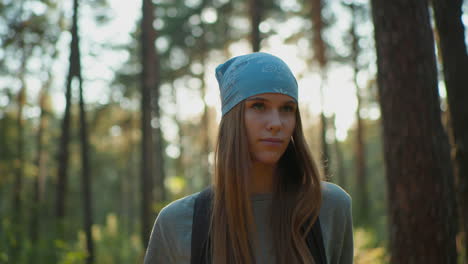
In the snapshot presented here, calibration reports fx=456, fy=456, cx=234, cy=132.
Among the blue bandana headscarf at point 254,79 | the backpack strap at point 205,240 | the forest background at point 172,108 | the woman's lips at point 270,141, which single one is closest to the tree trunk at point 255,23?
the forest background at point 172,108

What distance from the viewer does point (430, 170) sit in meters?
4.14

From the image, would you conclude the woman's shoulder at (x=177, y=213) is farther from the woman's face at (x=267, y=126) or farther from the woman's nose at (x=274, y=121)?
the woman's nose at (x=274, y=121)

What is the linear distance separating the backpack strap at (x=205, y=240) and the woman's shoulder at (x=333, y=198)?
14 centimetres

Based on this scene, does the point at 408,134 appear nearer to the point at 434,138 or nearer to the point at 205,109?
the point at 434,138

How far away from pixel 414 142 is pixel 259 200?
7.52 ft

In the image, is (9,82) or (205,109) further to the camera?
(205,109)

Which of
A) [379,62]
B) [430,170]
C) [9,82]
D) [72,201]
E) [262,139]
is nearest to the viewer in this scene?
[262,139]

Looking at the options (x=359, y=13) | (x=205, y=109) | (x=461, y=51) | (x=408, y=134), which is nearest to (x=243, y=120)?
(x=408, y=134)

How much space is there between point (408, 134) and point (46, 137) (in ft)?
75.7

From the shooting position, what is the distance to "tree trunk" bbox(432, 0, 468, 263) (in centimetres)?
463

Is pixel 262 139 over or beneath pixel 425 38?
beneath

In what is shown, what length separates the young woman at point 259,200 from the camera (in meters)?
2.33

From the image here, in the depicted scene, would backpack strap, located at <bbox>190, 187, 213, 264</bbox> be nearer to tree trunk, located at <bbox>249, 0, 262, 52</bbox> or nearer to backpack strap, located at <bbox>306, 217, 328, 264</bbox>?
backpack strap, located at <bbox>306, 217, 328, 264</bbox>

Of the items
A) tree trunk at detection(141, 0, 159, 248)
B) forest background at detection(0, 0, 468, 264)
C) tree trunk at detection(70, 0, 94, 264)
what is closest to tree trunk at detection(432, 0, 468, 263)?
forest background at detection(0, 0, 468, 264)
